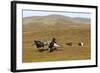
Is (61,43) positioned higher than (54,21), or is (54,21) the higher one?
(54,21)

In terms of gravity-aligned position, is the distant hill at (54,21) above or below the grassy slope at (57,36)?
above

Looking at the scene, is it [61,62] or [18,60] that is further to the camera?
[61,62]

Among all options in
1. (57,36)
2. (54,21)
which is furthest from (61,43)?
(54,21)

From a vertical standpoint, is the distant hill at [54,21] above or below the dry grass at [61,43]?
above

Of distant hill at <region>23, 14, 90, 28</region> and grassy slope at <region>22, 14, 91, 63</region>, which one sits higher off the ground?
distant hill at <region>23, 14, 90, 28</region>

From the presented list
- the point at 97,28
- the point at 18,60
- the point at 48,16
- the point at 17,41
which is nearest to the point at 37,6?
the point at 48,16

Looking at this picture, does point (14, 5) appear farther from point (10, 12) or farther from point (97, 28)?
point (97, 28)

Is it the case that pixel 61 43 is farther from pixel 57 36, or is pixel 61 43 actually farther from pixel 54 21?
pixel 54 21

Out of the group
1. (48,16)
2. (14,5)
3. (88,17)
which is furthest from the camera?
(88,17)
